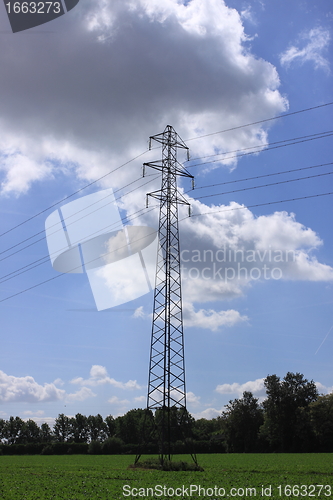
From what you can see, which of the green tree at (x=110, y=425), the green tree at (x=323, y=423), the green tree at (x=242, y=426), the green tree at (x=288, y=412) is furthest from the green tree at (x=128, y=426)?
the green tree at (x=323, y=423)

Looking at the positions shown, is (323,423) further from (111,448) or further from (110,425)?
(110,425)

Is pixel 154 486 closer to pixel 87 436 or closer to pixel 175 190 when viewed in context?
pixel 175 190

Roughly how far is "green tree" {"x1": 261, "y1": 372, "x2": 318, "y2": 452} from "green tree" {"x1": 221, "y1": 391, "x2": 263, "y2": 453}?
17.4 ft

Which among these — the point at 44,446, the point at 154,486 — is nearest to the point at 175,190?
the point at 154,486

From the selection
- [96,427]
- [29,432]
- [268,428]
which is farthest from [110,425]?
[268,428]

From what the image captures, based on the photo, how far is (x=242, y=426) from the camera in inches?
3703

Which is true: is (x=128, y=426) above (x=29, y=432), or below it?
above

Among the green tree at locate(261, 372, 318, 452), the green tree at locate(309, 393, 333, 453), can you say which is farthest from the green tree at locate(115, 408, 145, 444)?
the green tree at locate(309, 393, 333, 453)

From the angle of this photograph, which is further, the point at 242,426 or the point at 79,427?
the point at 79,427

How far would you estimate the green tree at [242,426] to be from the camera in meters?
92.4

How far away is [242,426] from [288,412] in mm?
13651

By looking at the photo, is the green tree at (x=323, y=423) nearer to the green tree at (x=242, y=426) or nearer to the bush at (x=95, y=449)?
the green tree at (x=242, y=426)

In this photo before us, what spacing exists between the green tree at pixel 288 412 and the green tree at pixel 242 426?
5.30 metres

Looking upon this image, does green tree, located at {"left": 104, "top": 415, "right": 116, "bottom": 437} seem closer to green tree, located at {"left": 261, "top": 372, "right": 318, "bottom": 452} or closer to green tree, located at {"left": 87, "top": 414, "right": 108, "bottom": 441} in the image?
green tree, located at {"left": 87, "top": 414, "right": 108, "bottom": 441}
